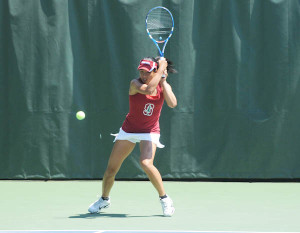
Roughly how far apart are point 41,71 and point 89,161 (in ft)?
4.12

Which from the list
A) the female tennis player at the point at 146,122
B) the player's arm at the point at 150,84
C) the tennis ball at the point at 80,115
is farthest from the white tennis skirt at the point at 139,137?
the tennis ball at the point at 80,115

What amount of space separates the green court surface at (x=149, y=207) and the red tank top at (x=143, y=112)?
0.76 m

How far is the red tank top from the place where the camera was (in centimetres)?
606

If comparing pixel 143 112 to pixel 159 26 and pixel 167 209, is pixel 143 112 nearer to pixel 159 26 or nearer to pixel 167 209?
pixel 167 209

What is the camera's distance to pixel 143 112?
607 cm

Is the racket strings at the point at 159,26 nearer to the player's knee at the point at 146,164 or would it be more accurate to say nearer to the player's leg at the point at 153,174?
the player's leg at the point at 153,174

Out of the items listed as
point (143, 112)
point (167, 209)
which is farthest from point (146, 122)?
point (167, 209)

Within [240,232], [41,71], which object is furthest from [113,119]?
[240,232]

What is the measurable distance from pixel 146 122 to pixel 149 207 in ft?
3.03

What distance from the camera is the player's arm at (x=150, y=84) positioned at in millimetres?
5863

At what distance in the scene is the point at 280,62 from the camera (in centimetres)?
843

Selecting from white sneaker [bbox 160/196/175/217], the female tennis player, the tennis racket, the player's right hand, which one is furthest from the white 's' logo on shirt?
the tennis racket

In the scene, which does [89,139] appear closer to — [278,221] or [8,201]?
[8,201]

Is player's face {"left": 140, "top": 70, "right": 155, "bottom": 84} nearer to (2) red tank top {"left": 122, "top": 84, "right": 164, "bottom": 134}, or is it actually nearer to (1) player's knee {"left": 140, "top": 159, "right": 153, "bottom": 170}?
(2) red tank top {"left": 122, "top": 84, "right": 164, "bottom": 134}
